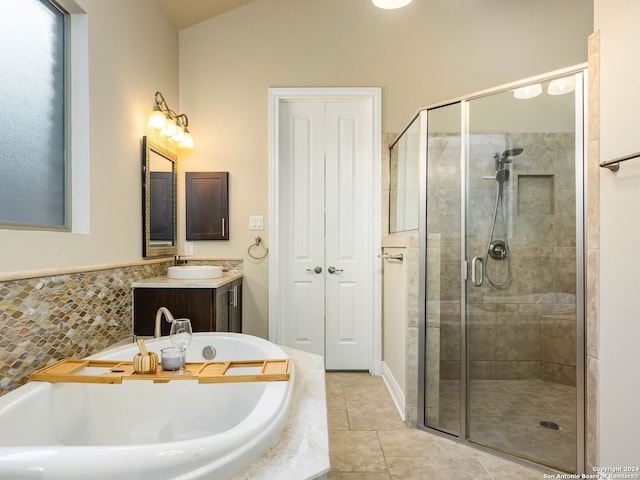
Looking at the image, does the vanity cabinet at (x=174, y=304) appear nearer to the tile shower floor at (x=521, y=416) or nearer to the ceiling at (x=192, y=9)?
the tile shower floor at (x=521, y=416)

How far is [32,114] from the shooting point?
5.32 feet

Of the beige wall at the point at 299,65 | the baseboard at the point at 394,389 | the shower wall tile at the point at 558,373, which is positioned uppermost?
the beige wall at the point at 299,65

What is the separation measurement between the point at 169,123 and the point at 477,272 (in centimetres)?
225

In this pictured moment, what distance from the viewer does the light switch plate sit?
3.20 meters

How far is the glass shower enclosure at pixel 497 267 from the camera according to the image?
2023 millimetres

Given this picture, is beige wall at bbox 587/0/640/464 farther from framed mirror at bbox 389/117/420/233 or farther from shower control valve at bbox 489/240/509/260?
framed mirror at bbox 389/117/420/233

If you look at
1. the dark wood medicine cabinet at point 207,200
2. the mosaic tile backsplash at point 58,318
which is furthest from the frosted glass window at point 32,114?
the dark wood medicine cabinet at point 207,200

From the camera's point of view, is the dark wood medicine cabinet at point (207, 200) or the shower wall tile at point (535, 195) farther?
the dark wood medicine cabinet at point (207, 200)

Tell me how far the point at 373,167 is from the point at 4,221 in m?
2.45

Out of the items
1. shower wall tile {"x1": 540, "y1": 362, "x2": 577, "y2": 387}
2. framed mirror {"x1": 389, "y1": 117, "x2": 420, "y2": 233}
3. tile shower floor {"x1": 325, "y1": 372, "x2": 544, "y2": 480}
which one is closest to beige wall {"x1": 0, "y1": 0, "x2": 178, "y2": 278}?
tile shower floor {"x1": 325, "y1": 372, "x2": 544, "y2": 480}

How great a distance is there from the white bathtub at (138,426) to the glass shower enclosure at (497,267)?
117cm

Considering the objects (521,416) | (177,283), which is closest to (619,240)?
(521,416)

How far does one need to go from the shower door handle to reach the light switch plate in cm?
170

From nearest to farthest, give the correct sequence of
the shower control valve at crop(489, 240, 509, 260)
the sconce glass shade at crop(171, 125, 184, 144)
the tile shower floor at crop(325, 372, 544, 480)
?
1. the tile shower floor at crop(325, 372, 544, 480)
2. the shower control valve at crop(489, 240, 509, 260)
3. the sconce glass shade at crop(171, 125, 184, 144)
